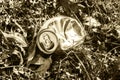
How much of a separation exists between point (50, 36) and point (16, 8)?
0.30 m

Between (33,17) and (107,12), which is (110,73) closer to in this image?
(107,12)

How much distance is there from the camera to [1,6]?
6.07 feet

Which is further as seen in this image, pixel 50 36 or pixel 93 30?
pixel 93 30

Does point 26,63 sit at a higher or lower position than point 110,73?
higher

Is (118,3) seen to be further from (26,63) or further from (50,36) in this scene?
(26,63)

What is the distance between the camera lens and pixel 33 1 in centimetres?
187

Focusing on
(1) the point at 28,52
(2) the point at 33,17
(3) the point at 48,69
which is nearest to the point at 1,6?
(2) the point at 33,17

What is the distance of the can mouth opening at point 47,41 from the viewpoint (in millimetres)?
1755

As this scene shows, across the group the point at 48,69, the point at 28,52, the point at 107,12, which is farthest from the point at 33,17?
the point at 107,12

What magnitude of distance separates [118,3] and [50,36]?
0.53 m

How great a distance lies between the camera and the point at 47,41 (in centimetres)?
177

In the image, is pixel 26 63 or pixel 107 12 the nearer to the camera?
pixel 26 63

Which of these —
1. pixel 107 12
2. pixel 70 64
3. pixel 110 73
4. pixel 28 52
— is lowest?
pixel 110 73

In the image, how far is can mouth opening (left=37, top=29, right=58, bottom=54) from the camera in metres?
1.75
